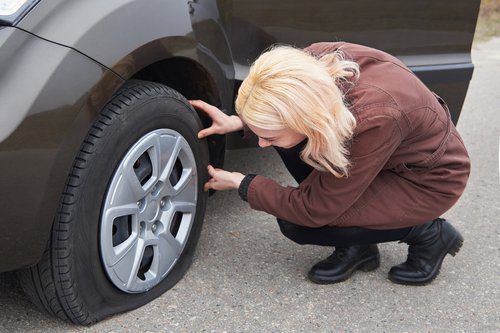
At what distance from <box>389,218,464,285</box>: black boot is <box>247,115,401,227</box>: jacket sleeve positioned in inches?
15.2

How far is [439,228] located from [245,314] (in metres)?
0.79

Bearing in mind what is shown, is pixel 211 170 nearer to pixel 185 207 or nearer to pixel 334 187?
pixel 185 207

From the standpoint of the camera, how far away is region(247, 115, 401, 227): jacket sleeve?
190cm

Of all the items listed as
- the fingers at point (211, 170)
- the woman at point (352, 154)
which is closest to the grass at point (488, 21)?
the woman at point (352, 154)

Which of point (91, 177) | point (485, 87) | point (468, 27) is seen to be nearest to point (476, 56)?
point (485, 87)

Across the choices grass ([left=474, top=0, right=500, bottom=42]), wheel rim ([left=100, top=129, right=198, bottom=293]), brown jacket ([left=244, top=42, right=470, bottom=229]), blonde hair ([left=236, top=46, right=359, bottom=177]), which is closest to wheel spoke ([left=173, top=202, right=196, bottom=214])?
wheel rim ([left=100, top=129, right=198, bottom=293])

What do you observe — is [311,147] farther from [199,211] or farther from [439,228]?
[439,228]

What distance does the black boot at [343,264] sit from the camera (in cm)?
234

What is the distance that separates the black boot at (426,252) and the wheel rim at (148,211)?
0.80 m

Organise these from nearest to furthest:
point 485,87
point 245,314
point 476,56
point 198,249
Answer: point 245,314
point 198,249
point 485,87
point 476,56

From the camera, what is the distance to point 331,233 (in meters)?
2.23

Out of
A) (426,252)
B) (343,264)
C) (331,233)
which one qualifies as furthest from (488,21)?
(331,233)

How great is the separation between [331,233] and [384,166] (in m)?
0.30

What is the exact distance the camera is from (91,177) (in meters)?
1.77
